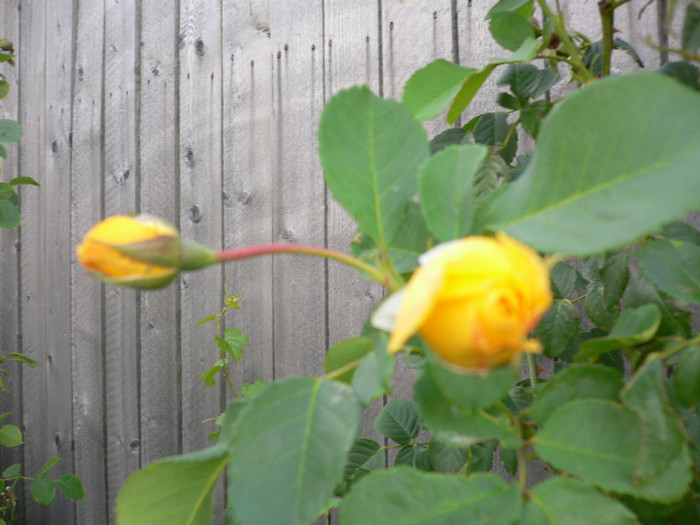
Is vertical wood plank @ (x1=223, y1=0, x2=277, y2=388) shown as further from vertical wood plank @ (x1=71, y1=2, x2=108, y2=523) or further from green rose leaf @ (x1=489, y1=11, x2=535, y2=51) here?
green rose leaf @ (x1=489, y1=11, x2=535, y2=51)

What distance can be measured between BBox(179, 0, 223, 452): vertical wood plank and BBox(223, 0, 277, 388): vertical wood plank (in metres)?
0.05

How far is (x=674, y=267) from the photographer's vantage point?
39cm

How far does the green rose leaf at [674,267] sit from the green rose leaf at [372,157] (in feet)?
0.62

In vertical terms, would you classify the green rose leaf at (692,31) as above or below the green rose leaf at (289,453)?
above

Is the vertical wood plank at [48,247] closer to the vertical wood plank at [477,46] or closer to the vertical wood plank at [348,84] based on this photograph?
the vertical wood plank at [348,84]

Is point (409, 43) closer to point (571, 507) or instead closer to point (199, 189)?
point (199, 189)

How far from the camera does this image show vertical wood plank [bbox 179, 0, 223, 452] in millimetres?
1565

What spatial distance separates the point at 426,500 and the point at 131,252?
0.69 feet

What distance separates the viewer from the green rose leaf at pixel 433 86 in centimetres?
50

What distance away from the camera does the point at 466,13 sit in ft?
3.62

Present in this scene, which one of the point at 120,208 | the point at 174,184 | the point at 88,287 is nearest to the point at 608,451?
the point at 174,184

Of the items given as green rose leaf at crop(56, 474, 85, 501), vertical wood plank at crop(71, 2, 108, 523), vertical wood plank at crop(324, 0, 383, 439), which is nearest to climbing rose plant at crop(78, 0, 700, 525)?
vertical wood plank at crop(324, 0, 383, 439)

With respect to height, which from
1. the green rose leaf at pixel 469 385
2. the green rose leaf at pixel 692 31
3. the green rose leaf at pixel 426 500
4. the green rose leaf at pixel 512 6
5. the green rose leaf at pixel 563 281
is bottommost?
the green rose leaf at pixel 426 500

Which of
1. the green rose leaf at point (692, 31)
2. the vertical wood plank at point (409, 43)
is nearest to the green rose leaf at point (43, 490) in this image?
the vertical wood plank at point (409, 43)
